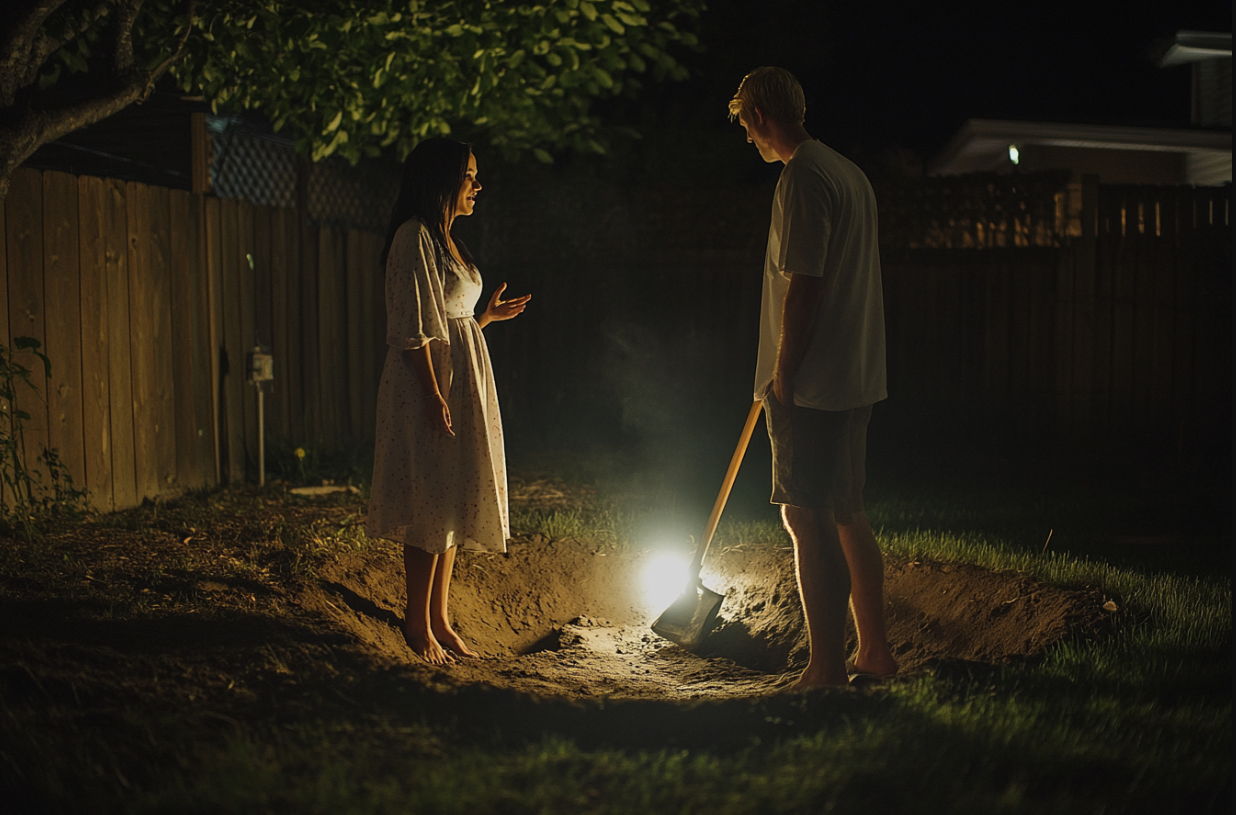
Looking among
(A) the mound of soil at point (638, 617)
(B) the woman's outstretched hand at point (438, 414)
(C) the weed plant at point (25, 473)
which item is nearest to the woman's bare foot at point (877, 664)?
(A) the mound of soil at point (638, 617)

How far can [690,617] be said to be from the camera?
175 inches

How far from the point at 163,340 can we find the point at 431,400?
3.27m

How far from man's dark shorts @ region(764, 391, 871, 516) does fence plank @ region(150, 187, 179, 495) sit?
169 inches

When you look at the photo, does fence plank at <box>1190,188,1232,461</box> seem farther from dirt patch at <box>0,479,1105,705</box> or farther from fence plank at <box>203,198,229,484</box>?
fence plank at <box>203,198,229,484</box>

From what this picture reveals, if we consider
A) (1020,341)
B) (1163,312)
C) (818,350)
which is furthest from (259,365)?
(1163,312)

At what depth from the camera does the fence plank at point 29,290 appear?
16.9 feet

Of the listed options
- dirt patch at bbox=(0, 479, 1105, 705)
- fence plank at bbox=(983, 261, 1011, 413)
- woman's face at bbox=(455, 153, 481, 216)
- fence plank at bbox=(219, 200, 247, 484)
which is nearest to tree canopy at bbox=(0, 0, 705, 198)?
fence plank at bbox=(219, 200, 247, 484)

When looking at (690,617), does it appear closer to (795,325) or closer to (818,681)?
(818,681)

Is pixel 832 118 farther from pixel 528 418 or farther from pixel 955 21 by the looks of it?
pixel 528 418

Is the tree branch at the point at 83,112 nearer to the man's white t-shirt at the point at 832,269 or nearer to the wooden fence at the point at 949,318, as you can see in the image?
the man's white t-shirt at the point at 832,269

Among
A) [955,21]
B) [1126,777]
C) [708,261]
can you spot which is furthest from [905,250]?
[955,21]

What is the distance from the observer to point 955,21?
28.7 metres

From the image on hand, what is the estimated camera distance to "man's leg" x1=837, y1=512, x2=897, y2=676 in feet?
11.5

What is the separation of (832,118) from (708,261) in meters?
18.8
